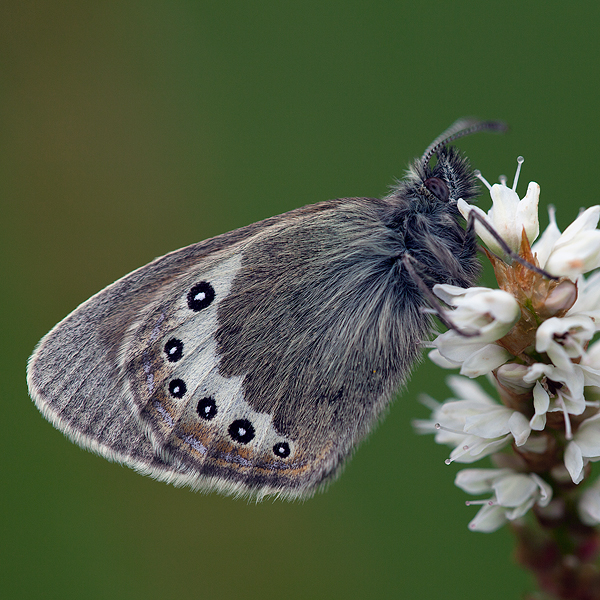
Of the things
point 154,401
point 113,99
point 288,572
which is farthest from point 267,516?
point 113,99

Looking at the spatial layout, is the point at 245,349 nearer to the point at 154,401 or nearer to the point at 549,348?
the point at 154,401

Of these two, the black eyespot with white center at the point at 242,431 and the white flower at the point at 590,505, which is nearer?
the white flower at the point at 590,505

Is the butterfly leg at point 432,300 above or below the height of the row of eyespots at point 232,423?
above

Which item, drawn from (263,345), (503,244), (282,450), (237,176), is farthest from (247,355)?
(237,176)

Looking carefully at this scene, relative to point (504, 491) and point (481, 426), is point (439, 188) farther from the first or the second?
point (504, 491)

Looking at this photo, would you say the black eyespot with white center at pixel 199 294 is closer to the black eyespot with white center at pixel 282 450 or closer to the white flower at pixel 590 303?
the black eyespot with white center at pixel 282 450

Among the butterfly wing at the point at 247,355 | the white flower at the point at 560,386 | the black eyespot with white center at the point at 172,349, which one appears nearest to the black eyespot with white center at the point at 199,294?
the butterfly wing at the point at 247,355
